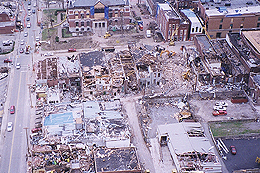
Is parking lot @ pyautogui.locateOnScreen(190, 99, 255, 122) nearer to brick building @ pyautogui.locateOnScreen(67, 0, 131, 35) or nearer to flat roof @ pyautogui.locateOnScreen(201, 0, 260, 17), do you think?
flat roof @ pyautogui.locateOnScreen(201, 0, 260, 17)

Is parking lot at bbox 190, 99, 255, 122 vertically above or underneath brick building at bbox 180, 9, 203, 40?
underneath

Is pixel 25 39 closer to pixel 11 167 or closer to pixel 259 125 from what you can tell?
pixel 11 167

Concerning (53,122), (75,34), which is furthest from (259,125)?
(75,34)

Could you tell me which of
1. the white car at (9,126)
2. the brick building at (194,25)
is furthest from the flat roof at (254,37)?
the white car at (9,126)

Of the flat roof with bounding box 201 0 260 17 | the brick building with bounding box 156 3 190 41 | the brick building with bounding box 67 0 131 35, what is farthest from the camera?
the brick building with bounding box 67 0 131 35

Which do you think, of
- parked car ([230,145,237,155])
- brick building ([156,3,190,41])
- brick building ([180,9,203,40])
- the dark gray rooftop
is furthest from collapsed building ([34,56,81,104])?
brick building ([180,9,203,40])

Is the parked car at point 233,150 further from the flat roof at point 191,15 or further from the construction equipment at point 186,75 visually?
the flat roof at point 191,15
